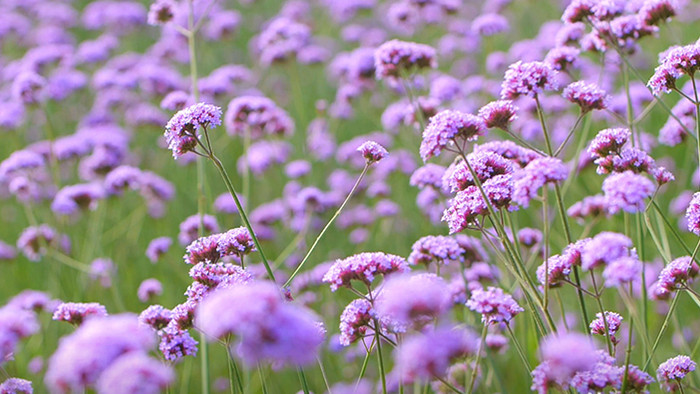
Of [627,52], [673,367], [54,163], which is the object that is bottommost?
[673,367]

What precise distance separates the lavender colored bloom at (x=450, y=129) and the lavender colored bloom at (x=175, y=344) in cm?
104

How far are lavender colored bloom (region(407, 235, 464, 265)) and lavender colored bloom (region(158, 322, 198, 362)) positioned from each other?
94cm

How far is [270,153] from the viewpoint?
19.8 ft

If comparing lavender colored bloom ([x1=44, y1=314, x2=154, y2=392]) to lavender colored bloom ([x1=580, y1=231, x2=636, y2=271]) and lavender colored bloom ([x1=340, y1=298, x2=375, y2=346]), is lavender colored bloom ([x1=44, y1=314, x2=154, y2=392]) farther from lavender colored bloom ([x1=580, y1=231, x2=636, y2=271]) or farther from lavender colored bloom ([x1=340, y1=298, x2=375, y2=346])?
lavender colored bloom ([x1=580, y1=231, x2=636, y2=271])

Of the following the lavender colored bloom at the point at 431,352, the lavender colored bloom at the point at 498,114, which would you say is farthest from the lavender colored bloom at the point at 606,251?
the lavender colored bloom at the point at 498,114

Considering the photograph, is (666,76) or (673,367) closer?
(673,367)

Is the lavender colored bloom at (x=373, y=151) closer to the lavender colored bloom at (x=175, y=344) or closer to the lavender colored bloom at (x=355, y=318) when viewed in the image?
the lavender colored bloom at (x=355, y=318)

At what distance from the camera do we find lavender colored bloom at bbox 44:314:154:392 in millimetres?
1422

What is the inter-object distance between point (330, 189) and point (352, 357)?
9.40ft

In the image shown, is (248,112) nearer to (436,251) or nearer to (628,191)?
(436,251)

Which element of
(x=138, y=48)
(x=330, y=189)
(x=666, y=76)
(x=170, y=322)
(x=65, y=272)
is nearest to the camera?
(x=170, y=322)

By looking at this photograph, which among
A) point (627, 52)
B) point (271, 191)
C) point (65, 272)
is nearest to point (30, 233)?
point (65, 272)

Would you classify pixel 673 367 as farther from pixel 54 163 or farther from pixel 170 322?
pixel 54 163

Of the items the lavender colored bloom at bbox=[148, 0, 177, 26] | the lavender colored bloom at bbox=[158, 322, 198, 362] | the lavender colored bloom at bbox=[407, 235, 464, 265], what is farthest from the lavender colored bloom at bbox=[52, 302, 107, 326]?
the lavender colored bloom at bbox=[148, 0, 177, 26]
